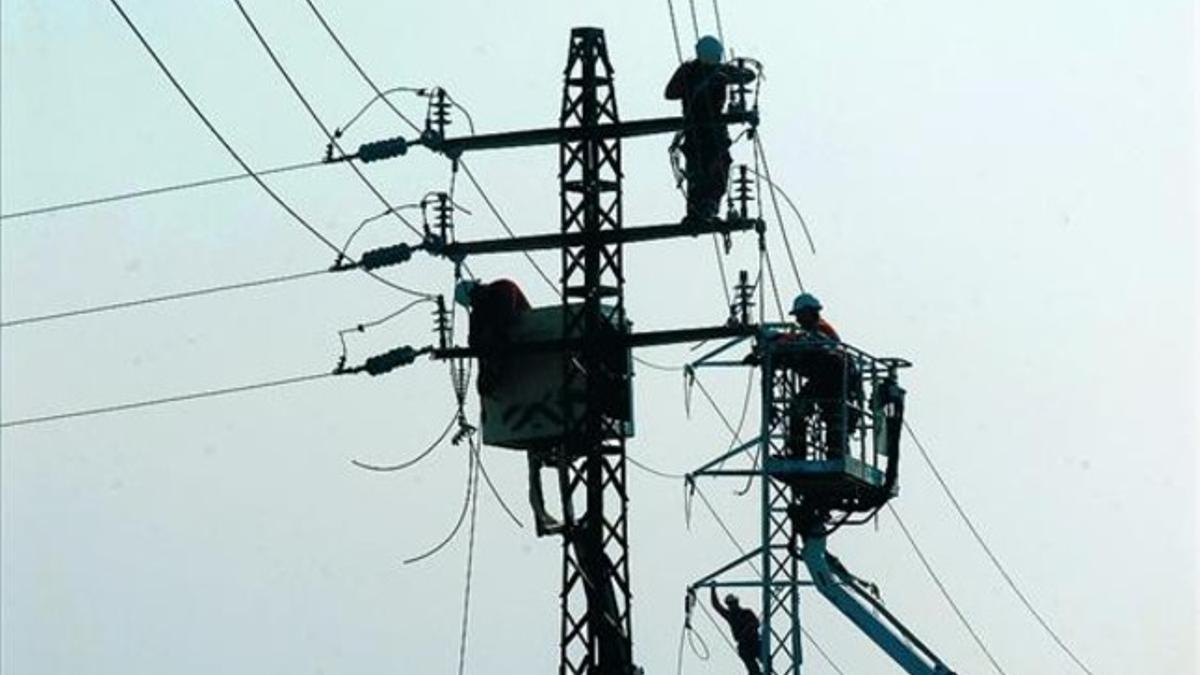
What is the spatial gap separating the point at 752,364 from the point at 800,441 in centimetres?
120

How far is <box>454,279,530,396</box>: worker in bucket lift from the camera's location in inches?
1942

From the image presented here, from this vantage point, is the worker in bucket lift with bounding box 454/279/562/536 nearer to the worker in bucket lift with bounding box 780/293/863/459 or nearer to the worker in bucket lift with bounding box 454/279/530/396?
the worker in bucket lift with bounding box 454/279/530/396

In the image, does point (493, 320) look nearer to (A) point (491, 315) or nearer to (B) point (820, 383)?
(A) point (491, 315)

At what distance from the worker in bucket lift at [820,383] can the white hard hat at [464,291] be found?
14.0ft

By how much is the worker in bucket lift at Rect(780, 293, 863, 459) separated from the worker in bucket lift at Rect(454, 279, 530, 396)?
3.74 meters

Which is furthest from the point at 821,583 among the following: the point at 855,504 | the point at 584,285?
the point at 584,285

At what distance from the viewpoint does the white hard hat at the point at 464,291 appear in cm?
4934

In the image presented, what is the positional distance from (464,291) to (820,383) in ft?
16.3

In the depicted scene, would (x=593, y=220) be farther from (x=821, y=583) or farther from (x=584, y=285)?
(x=821, y=583)

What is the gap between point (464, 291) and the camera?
162ft

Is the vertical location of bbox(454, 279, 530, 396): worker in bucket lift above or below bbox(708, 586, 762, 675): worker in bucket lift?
above

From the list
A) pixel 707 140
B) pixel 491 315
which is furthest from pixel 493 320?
pixel 707 140

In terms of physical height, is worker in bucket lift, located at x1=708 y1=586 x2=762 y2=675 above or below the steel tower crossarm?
below

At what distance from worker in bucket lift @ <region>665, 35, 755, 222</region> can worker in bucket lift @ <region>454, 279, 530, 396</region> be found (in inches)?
118
